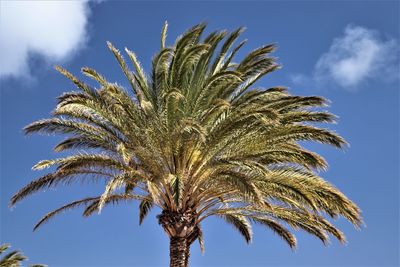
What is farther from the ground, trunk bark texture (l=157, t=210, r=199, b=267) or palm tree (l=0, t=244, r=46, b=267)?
palm tree (l=0, t=244, r=46, b=267)

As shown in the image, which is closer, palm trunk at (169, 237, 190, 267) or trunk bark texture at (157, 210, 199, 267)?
trunk bark texture at (157, 210, 199, 267)

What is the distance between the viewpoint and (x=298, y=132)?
631 inches

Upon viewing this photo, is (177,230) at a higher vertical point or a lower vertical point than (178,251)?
higher

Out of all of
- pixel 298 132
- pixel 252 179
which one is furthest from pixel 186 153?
pixel 298 132

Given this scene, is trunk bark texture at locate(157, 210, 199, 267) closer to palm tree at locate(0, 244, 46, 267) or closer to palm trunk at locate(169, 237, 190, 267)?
palm trunk at locate(169, 237, 190, 267)

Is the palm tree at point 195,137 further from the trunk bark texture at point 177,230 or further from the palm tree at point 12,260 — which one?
the palm tree at point 12,260

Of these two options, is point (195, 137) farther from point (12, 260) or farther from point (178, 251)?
point (12, 260)

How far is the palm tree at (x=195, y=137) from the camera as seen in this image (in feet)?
52.3

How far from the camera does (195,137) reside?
16.4m

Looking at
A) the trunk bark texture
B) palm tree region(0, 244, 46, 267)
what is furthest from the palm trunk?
palm tree region(0, 244, 46, 267)

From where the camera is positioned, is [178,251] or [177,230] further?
[178,251]

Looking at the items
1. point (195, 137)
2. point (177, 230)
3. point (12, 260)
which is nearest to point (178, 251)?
point (177, 230)

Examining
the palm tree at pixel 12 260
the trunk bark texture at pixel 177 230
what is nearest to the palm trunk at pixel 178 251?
the trunk bark texture at pixel 177 230

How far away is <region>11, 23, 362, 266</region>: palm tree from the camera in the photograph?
52.3 feet
